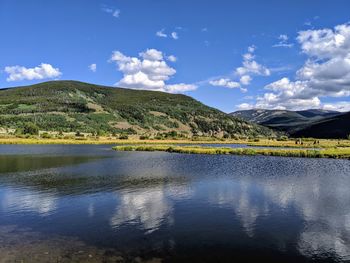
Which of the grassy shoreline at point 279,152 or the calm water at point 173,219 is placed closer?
the calm water at point 173,219

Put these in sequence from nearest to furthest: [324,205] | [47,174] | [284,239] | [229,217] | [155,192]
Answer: [284,239] → [229,217] → [324,205] → [155,192] → [47,174]

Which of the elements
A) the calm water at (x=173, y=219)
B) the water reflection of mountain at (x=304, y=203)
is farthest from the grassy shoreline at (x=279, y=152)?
the calm water at (x=173, y=219)

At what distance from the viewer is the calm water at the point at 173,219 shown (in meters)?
18.6

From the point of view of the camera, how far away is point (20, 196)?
33.0 meters

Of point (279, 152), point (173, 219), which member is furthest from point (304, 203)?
point (279, 152)

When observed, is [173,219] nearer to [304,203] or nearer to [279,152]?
[304,203]

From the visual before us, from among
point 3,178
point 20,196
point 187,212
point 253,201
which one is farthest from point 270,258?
point 3,178

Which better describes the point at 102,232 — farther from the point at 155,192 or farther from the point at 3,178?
the point at 3,178

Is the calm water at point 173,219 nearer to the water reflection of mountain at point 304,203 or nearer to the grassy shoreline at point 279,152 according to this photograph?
the water reflection of mountain at point 304,203

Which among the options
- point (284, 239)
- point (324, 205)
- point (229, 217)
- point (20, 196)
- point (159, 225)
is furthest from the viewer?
point (20, 196)

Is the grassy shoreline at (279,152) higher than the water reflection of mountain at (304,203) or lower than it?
higher

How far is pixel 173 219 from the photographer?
82.6 feet

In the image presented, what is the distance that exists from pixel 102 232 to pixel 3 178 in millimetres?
28277

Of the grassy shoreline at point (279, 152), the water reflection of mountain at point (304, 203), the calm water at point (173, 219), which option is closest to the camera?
the calm water at point (173, 219)
